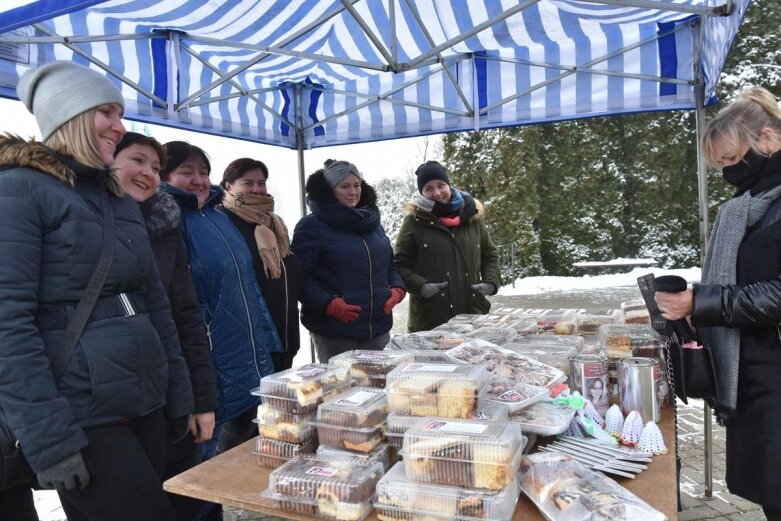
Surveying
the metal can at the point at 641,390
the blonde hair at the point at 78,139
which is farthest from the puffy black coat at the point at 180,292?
the metal can at the point at 641,390

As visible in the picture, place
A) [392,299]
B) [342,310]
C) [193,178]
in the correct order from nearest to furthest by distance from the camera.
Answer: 1. [193,178]
2. [342,310]
3. [392,299]

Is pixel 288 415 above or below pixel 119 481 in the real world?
above

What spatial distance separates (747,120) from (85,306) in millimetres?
2118

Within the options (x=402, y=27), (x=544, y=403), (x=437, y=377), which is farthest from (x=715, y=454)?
(x=402, y=27)

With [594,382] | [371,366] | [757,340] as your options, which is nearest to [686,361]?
[757,340]

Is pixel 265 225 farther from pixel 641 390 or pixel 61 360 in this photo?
pixel 641 390

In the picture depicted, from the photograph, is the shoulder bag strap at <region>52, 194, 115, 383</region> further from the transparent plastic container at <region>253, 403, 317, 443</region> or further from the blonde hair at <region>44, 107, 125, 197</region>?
the transparent plastic container at <region>253, 403, 317, 443</region>

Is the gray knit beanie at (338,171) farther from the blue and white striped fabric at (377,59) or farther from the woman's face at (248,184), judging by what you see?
the blue and white striped fabric at (377,59)

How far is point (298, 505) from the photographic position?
4.24 ft

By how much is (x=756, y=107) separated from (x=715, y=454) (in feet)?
8.87

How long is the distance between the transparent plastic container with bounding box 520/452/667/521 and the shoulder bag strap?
4.03 feet

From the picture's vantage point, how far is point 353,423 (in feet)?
4.62

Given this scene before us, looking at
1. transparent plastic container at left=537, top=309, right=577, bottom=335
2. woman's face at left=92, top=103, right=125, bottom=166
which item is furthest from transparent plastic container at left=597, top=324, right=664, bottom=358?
woman's face at left=92, top=103, right=125, bottom=166

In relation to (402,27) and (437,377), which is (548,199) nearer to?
(402,27)
